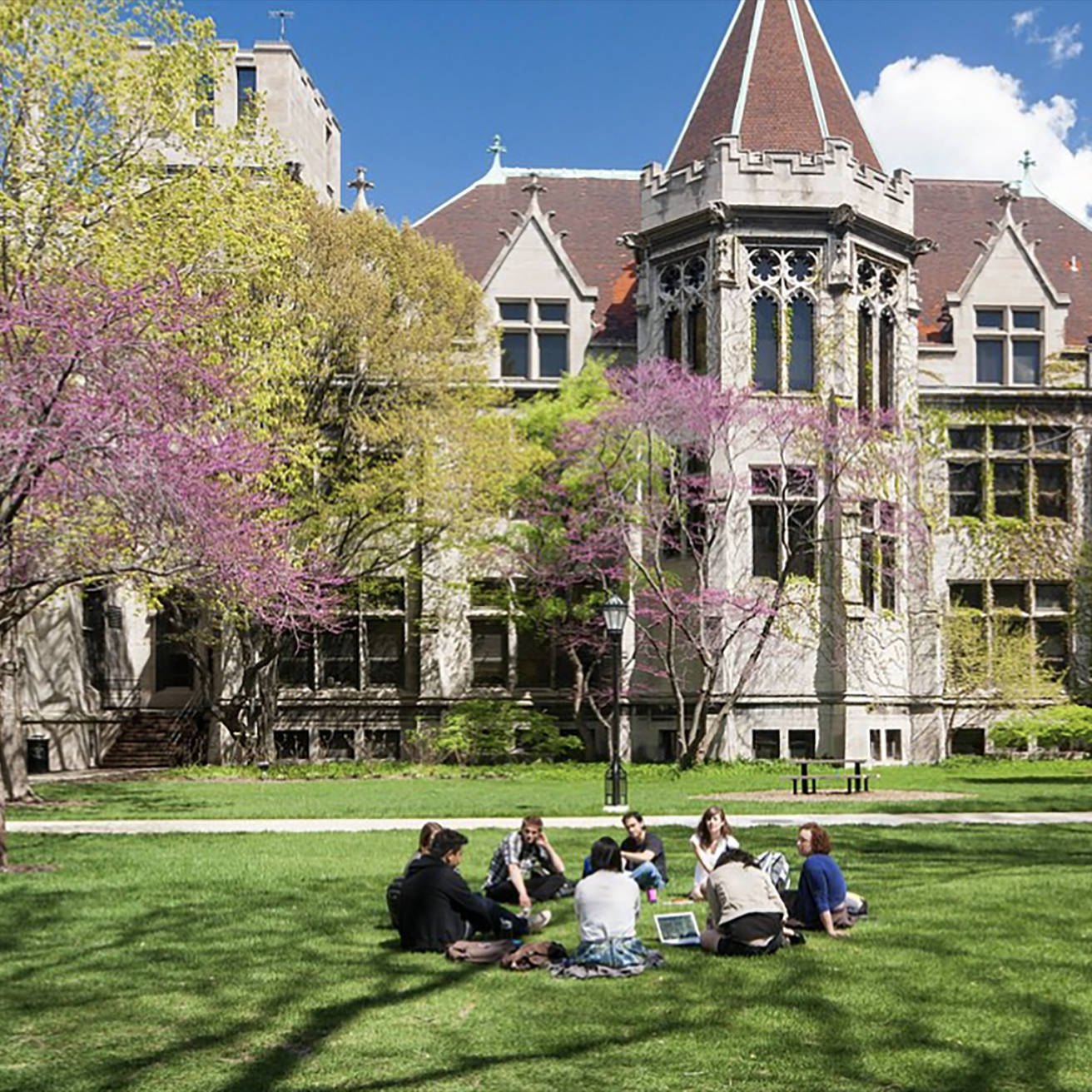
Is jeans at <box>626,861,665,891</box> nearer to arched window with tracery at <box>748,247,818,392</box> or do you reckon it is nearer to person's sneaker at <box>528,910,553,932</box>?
person's sneaker at <box>528,910,553,932</box>

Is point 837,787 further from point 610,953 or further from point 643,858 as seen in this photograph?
point 610,953

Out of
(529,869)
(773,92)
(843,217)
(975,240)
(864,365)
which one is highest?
(773,92)

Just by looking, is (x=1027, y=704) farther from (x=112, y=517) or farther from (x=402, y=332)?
(x=112, y=517)

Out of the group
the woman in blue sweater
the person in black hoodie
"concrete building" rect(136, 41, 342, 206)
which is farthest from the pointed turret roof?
the person in black hoodie

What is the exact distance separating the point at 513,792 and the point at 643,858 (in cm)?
1305

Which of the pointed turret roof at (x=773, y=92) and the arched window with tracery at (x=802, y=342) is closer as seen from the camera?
the arched window with tracery at (x=802, y=342)

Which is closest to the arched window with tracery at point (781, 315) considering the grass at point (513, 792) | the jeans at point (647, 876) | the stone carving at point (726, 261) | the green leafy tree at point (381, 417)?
the stone carving at point (726, 261)

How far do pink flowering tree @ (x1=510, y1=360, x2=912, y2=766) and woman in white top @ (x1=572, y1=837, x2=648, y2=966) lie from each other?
71.4 feet

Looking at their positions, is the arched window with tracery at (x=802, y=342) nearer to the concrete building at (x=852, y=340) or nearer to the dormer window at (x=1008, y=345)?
the concrete building at (x=852, y=340)

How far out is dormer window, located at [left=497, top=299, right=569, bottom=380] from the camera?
38375 millimetres

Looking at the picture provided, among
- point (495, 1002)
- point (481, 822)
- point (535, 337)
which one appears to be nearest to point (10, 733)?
point (481, 822)

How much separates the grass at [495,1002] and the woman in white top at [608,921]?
0.26 meters

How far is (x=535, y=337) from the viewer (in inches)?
1511

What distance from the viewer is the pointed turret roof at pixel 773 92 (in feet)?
117
